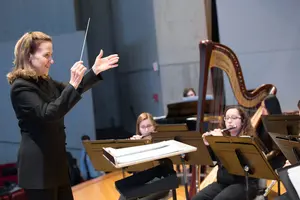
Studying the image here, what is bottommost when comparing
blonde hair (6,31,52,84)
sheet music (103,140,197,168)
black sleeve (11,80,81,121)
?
sheet music (103,140,197,168)

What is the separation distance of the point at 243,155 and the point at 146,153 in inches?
36.1

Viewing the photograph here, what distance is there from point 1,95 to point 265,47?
166 inches

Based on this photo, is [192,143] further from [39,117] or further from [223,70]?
[39,117]

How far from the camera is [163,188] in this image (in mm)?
1901

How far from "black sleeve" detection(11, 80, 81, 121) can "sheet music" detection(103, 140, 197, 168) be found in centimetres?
30

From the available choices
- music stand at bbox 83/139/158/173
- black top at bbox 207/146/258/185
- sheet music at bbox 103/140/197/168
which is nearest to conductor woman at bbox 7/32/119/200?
sheet music at bbox 103/140/197/168

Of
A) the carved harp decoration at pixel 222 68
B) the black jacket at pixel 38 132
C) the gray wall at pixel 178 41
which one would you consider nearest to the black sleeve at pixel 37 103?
the black jacket at pixel 38 132

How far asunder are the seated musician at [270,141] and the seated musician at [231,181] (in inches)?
13.0

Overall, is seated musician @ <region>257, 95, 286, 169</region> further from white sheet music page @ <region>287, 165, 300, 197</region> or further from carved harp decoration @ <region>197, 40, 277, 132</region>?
white sheet music page @ <region>287, 165, 300, 197</region>

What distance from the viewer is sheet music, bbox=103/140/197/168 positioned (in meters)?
1.73

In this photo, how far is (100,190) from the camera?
4863mm

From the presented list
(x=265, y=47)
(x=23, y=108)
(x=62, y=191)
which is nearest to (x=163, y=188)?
(x=62, y=191)

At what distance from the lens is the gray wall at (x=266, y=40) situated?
646 centimetres

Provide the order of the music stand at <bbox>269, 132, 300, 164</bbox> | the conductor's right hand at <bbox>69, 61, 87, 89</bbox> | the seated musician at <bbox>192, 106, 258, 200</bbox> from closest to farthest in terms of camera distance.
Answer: the conductor's right hand at <bbox>69, 61, 87, 89</bbox> → the music stand at <bbox>269, 132, 300, 164</bbox> → the seated musician at <bbox>192, 106, 258, 200</bbox>
